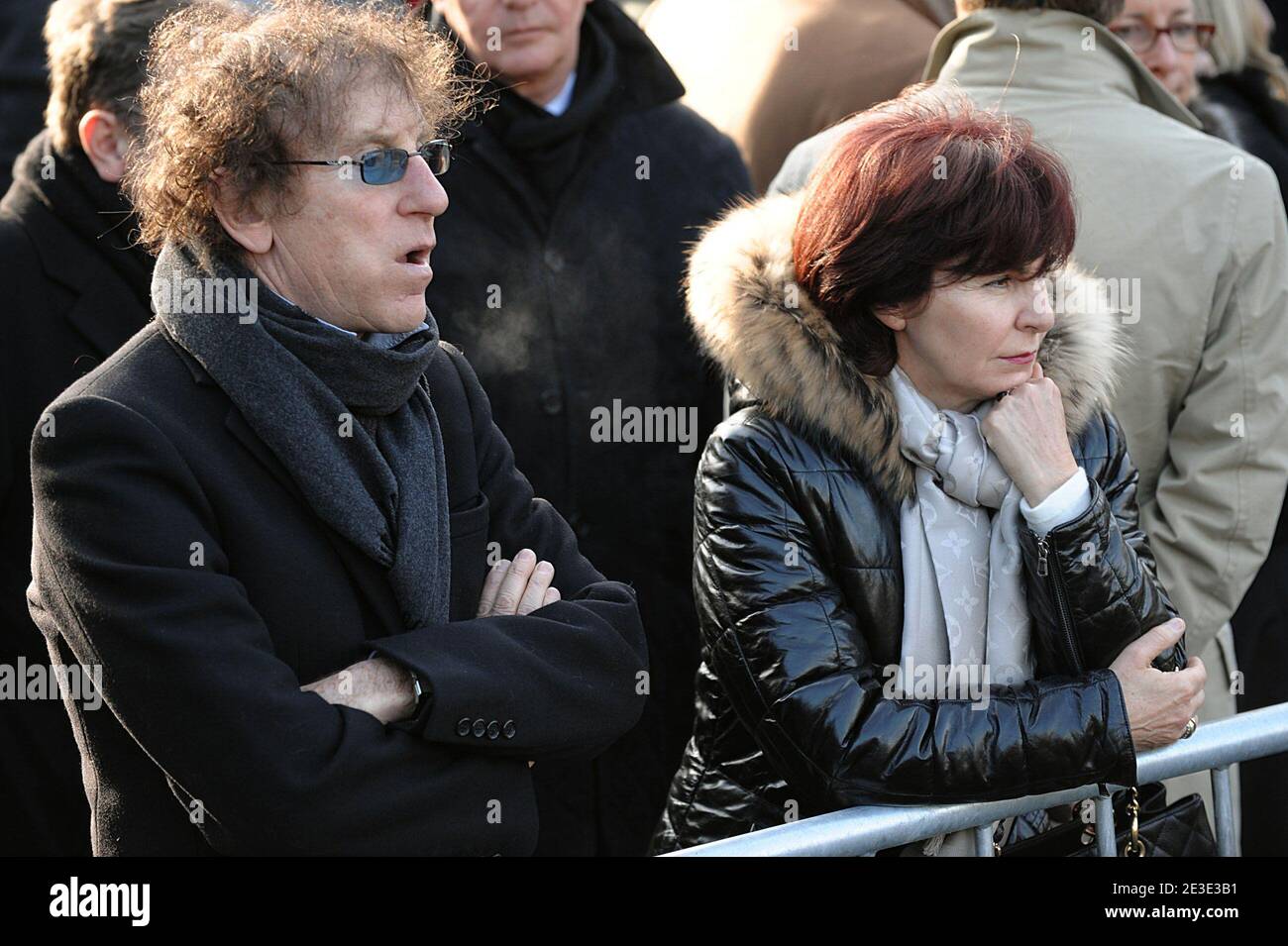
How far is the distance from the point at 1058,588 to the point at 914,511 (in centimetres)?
27

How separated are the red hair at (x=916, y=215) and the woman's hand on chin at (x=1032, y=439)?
0.21m

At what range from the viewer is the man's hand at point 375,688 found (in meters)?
2.29

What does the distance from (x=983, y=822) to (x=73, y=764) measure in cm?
180

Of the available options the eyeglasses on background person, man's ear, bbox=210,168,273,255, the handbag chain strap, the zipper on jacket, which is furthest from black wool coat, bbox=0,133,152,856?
the eyeglasses on background person

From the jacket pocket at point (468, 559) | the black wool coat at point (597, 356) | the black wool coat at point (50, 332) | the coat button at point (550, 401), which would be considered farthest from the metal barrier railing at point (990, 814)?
the black wool coat at point (50, 332)

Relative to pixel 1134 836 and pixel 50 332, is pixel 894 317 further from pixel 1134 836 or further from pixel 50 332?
pixel 50 332

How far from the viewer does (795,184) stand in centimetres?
360

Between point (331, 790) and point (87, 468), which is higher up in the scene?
point (87, 468)

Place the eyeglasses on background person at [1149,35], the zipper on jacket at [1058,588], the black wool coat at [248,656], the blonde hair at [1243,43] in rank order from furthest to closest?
the blonde hair at [1243,43] < the eyeglasses on background person at [1149,35] < the zipper on jacket at [1058,588] < the black wool coat at [248,656]

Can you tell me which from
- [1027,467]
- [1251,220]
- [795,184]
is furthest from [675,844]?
[1251,220]

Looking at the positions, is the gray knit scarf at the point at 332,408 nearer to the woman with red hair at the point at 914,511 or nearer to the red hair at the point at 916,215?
the woman with red hair at the point at 914,511

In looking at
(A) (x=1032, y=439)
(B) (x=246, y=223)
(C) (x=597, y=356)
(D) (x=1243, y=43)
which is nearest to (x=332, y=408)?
(B) (x=246, y=223)

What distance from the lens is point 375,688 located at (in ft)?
7.57
